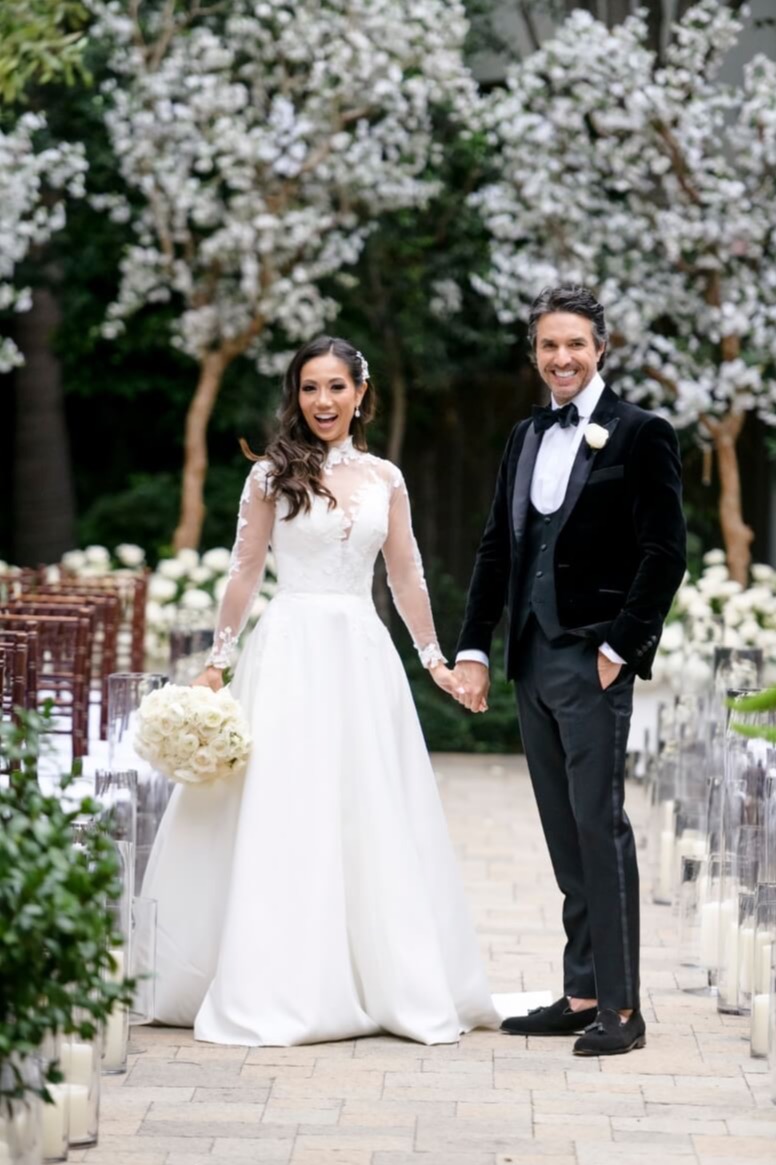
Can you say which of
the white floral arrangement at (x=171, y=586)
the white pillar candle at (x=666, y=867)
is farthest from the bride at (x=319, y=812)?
the white floral arrangement at (x=171, y=586)

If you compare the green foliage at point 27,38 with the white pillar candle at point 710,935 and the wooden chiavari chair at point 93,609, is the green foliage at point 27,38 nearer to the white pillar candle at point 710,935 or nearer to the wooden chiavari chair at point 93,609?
the wooden chiavari chair at point 93,609

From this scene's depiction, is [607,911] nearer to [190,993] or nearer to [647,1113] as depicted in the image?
[647,1113]

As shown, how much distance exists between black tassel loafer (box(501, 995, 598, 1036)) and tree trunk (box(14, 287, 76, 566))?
31.8 feet

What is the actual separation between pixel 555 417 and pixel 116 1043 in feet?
6.40

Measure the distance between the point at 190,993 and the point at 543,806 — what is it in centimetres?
107

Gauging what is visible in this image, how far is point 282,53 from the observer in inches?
466

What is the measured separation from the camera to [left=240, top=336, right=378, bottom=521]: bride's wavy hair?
5.63 metres

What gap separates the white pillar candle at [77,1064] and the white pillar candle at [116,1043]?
1.86 ft

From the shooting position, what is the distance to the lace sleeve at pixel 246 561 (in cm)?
568

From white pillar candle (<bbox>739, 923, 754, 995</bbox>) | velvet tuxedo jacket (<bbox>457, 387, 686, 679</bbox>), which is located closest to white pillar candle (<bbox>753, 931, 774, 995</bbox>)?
white pillar candle (<bbox>739, 923, 754, 995</bbox>)

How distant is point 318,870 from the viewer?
5.46 m

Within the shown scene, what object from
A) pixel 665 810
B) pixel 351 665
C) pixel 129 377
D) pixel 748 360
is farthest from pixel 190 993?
pixel 129 377

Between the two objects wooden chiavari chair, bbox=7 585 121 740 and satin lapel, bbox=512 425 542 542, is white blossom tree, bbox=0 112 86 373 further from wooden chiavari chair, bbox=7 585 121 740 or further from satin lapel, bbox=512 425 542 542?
satin lapel, bbox=512 425 542 542

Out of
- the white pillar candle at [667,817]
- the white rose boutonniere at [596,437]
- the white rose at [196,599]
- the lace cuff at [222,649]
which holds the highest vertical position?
the white rose boutonniere at [596,437]
